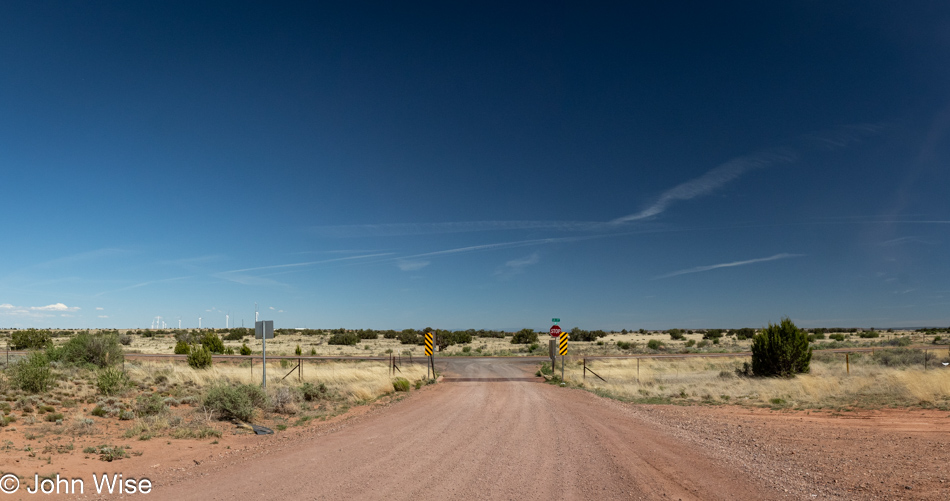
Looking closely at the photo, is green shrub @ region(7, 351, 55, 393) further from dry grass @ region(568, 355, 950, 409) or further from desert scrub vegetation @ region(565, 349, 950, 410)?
dry grass @ region(568, 355, 950, 409)

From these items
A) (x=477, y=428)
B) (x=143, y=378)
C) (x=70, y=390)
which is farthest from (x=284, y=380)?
(x=477, y=428)

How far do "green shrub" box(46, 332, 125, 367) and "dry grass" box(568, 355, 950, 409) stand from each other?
23898mm

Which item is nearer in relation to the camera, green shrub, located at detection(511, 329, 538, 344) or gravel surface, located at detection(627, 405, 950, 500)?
gravel surface, located at detection(627, 405, 950, 500)

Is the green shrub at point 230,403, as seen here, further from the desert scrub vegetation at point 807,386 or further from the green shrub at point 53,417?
the desert scrub vegetation at point 807,386

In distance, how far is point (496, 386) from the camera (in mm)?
23266

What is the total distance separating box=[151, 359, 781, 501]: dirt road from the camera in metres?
7.26

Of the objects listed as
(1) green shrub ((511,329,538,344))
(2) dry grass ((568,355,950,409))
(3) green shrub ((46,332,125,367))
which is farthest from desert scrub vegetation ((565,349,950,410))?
(1) green shrub ((511,329,538,344))

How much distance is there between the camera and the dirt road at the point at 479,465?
7.26 m

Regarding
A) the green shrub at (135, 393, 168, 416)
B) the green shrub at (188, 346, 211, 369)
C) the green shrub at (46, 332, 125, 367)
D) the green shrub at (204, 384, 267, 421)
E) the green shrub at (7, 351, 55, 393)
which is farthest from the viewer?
the green shrub at (188, 346, 211, 369)

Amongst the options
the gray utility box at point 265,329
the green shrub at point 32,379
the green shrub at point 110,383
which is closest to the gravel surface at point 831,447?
the gray utility box at point 265,329

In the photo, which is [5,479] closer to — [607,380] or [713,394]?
[713,394]

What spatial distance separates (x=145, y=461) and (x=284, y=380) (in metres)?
15.1

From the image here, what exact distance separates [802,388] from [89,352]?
3324cm

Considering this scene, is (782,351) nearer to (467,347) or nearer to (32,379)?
(32,379)
